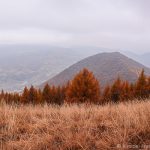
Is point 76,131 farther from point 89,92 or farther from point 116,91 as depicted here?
point 116,91

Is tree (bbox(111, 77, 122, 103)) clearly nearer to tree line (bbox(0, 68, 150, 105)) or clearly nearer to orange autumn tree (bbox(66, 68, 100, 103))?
tree line (bbox(0, 68, 150, 105))

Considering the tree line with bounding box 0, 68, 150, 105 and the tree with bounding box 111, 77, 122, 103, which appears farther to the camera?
the tree with bounding box 111, 77, 122, 103

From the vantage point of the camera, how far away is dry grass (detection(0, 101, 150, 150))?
4774 millimetres

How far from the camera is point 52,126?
565cm

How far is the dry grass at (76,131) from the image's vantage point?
4774 millimetres

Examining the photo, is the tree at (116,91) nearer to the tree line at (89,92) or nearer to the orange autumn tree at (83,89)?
the tree line at (89,92)

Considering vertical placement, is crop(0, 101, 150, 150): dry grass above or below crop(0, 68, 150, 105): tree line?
above

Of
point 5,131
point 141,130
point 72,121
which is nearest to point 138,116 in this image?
point 141,130

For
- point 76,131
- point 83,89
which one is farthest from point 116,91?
point 76,131

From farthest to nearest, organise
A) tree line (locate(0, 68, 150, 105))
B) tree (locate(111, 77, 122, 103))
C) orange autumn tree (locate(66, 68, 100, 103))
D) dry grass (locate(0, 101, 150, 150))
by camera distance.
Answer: tree (locate(111, 77, 122, 103)), orange autumn tree (locate(66, 68, 100, 103)), tree line (locate(0, 68, 150, 105)), dry grass (locate(0, 101, 150, 150))

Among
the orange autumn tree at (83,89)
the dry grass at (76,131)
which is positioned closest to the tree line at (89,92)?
the orange autumn tree at (83,89)

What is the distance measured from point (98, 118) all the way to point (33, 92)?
4802cm

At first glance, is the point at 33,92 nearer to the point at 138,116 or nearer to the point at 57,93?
the point at 57,93

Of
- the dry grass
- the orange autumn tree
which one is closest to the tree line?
the orange autumn tree
